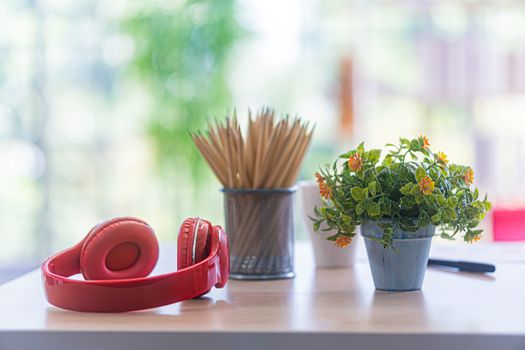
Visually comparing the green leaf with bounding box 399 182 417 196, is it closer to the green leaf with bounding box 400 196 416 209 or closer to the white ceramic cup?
the green leaf with bounding box 400 196 416 209

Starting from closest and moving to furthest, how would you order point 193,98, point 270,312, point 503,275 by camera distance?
point 270,312 < point 503,275 < point 193,98

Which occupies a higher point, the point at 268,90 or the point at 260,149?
the point at 268,90

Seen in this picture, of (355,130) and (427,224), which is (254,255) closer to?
(427,224)

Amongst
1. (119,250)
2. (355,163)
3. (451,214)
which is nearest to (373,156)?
(355,163)

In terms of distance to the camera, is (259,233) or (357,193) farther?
(259,233)

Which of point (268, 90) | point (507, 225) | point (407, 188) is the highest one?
point (268, 90)

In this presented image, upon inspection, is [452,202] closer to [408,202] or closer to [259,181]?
[408,202]

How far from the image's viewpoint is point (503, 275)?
1200mm

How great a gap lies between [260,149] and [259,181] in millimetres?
52

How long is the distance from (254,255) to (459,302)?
353 mm

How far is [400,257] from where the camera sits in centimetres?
105

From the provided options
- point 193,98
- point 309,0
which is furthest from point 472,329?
point 309,0

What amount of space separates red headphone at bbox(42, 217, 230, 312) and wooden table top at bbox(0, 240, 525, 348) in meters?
0.02

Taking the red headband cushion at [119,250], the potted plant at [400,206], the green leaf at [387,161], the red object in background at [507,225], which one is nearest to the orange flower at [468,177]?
the potted plant at [400,206]
